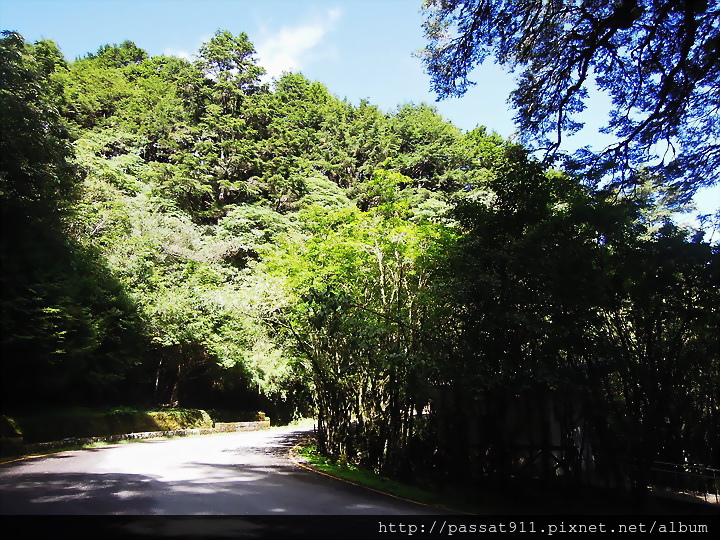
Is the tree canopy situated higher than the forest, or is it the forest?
the tree canopy

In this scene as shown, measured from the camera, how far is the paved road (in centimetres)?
616

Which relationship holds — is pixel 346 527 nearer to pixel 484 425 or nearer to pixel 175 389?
pixel 484 425

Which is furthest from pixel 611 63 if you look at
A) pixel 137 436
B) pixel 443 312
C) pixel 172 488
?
pixel 137 436

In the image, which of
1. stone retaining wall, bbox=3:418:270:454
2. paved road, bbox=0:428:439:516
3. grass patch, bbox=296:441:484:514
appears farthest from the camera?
stone retaining wall, bbox=3:418:270:454

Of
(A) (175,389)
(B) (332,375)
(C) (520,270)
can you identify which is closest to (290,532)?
(C) (520,270)

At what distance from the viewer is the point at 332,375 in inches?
492

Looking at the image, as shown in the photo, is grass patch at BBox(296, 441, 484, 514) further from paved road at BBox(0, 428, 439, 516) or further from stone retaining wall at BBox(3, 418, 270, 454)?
stone retaining wall at BBox(3, 418, 270, 454)

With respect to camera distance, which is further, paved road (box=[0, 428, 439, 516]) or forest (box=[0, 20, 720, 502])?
paved road (box=[0, 428, 439, 516])

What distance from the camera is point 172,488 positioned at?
299 inches

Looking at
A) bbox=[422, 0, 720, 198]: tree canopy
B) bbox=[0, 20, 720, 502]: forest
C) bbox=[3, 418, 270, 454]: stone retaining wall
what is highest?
bbox=[422, 0, 720, 198]: tree canopy

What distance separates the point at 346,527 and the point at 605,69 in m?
8.50

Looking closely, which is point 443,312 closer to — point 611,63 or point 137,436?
point 611,63

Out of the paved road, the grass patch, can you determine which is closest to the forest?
the grass patch

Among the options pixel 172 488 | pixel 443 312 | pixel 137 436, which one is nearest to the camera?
pixel 172 488
